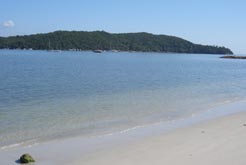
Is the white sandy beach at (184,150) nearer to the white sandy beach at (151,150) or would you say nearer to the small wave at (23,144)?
the white sandy beach at (151,150)

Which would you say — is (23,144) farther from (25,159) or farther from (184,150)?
(184,150)

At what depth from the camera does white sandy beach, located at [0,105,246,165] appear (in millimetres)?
9438

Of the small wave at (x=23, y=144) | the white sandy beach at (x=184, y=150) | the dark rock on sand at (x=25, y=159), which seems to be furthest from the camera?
the small wave at (x=23, y=144)

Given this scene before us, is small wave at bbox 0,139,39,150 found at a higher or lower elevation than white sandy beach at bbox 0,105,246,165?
lower

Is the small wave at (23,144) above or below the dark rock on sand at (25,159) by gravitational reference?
below

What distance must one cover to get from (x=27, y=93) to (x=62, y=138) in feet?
41.4

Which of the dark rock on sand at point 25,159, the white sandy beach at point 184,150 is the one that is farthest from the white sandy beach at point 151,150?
the dark rock on sand at point 25,159

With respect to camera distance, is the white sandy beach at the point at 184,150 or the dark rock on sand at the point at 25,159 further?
the white sandy beach at the point at 184,150

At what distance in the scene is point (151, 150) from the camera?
10.6 m

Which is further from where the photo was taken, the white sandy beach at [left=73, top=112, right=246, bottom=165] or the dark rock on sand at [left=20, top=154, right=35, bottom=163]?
the white sandy beach at [left=73, top=112, right=246, bottom=165]

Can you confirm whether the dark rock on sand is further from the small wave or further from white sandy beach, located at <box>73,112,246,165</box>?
the small wave

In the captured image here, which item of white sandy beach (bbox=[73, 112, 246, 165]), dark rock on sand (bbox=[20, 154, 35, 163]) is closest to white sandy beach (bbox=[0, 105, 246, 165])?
white sandy beach (bbox=[73, 112, 246, 165])

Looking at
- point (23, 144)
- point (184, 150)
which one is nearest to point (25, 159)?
point (23, 144)

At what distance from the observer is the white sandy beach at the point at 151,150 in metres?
9.44
